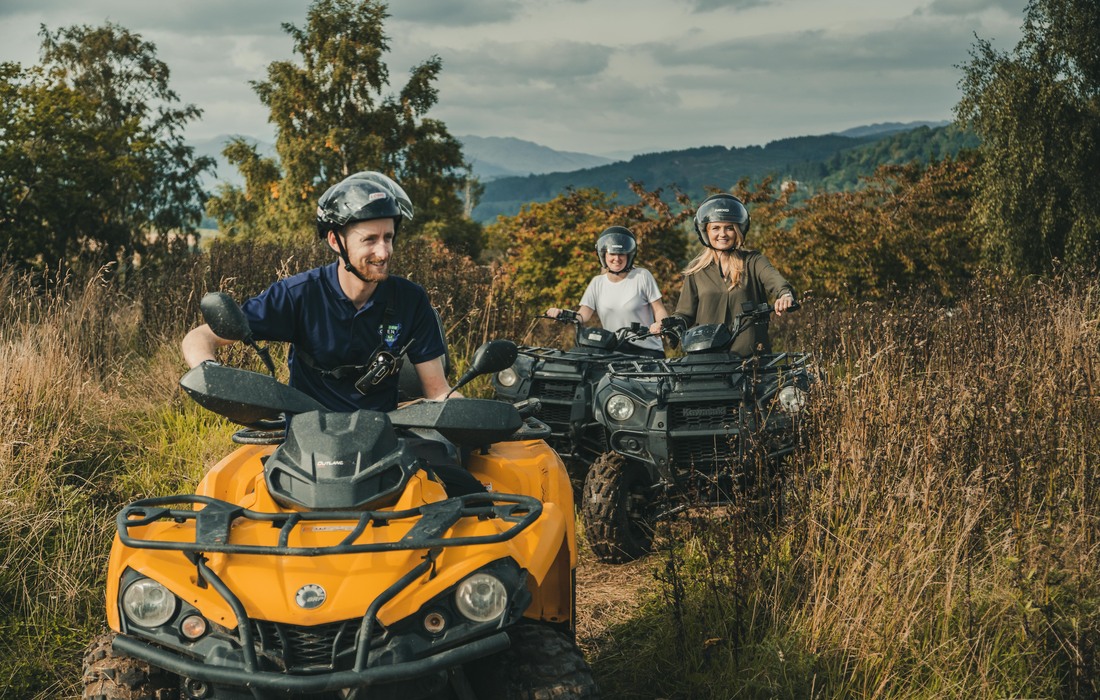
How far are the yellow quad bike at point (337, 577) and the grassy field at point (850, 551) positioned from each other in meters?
1.39

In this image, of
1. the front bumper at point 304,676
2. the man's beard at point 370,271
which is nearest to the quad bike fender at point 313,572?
the front bumper at point 304,676

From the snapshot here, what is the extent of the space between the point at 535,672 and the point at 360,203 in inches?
66.4

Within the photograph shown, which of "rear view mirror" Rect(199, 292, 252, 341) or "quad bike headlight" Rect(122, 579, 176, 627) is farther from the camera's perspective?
"rear view mirror" Rect(199, 292, 252, 341)

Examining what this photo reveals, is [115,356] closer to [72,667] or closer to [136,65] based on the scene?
[72,667]

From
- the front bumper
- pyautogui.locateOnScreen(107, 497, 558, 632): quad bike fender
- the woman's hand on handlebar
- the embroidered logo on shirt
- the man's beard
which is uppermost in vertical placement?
the man's beard

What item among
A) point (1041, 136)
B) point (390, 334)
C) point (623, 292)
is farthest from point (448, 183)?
point (390, 334)

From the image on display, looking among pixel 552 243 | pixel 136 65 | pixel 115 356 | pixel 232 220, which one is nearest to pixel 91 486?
pixel 115 356

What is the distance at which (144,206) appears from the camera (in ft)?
79.7

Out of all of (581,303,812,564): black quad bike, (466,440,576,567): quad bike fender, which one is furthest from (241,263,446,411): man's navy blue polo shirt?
(581,303,812,564): black quad bike

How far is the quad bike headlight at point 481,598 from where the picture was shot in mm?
2570

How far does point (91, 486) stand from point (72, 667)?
1729 millimetres

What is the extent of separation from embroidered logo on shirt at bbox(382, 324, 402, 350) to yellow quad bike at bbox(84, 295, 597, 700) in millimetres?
933

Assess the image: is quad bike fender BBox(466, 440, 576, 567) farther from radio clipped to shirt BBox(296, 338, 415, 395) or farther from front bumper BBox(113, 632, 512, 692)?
front bumper BBox(113, 632, 512, 692)

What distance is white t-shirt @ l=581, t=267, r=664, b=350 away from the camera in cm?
835
